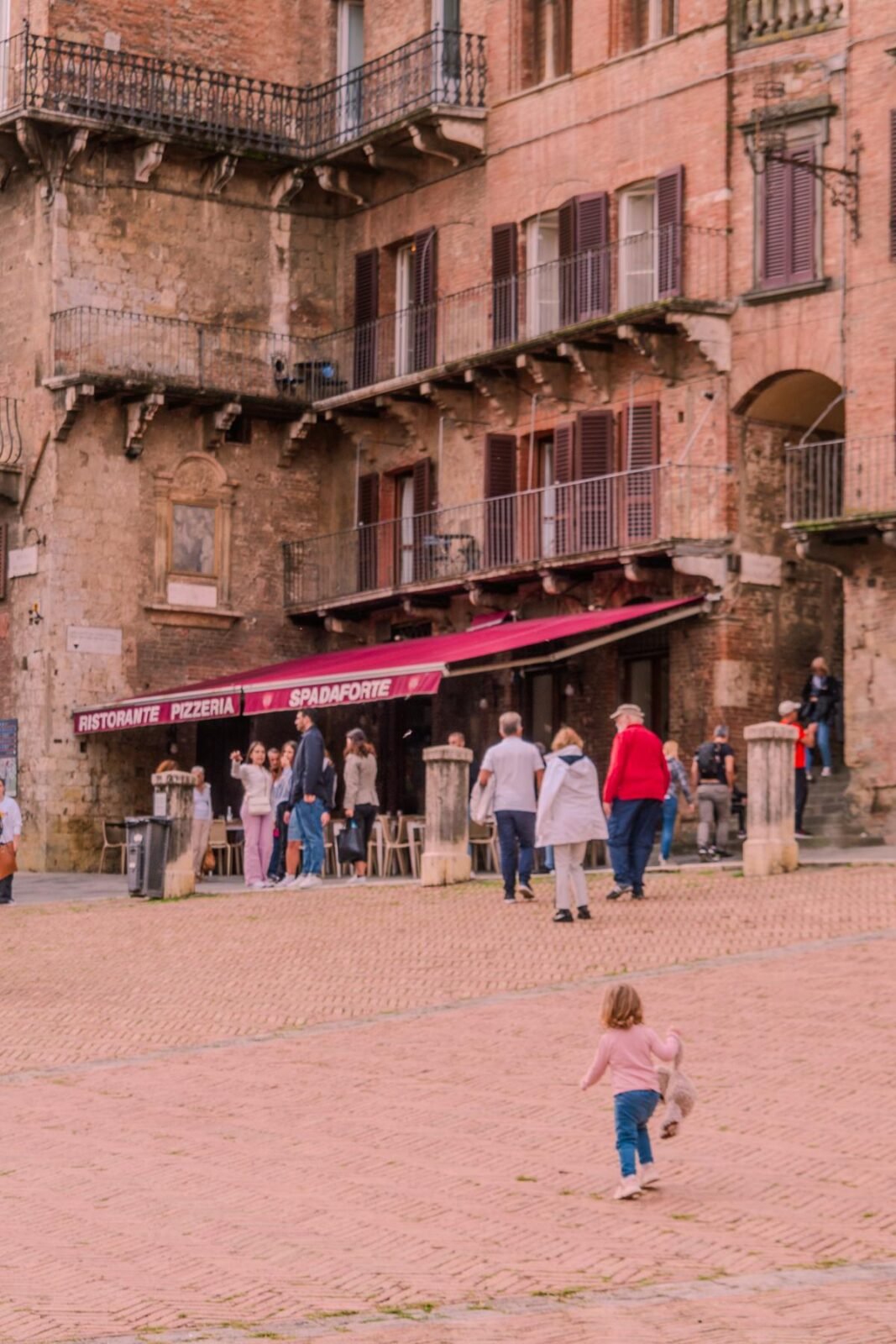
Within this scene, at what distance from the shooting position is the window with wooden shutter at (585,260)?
36188 millimetres

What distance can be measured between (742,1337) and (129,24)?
113 feet

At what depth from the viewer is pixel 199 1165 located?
42.8ft

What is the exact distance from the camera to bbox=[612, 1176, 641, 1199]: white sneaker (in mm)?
11945

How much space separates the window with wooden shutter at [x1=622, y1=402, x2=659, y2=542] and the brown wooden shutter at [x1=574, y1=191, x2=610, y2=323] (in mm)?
1501

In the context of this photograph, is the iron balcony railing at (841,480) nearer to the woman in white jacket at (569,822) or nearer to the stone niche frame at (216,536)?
the woman in white jacket at (569,822)

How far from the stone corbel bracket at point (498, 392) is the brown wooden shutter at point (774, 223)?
522 centimetres

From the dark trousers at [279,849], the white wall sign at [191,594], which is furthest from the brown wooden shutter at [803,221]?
the white wall sign at [191,594]

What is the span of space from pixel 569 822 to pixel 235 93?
73.2 ft

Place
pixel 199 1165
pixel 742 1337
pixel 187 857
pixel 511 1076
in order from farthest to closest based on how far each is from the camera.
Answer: pixel 187 857, pixel 511 1076, pixel 199 1165, pixel 742 1337

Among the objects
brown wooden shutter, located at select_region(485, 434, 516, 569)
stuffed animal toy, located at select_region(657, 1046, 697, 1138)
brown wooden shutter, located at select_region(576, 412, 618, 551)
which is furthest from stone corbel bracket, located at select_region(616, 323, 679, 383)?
stuffed animal toy, located at select_region(657, 1046, 697, 1138)

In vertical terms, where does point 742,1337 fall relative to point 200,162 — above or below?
below

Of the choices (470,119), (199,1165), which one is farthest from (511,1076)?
(470,119)

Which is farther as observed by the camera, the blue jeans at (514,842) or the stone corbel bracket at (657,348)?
the stone corbel bracket at (657,348)

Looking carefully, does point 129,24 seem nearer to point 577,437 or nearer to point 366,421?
point 366,421
